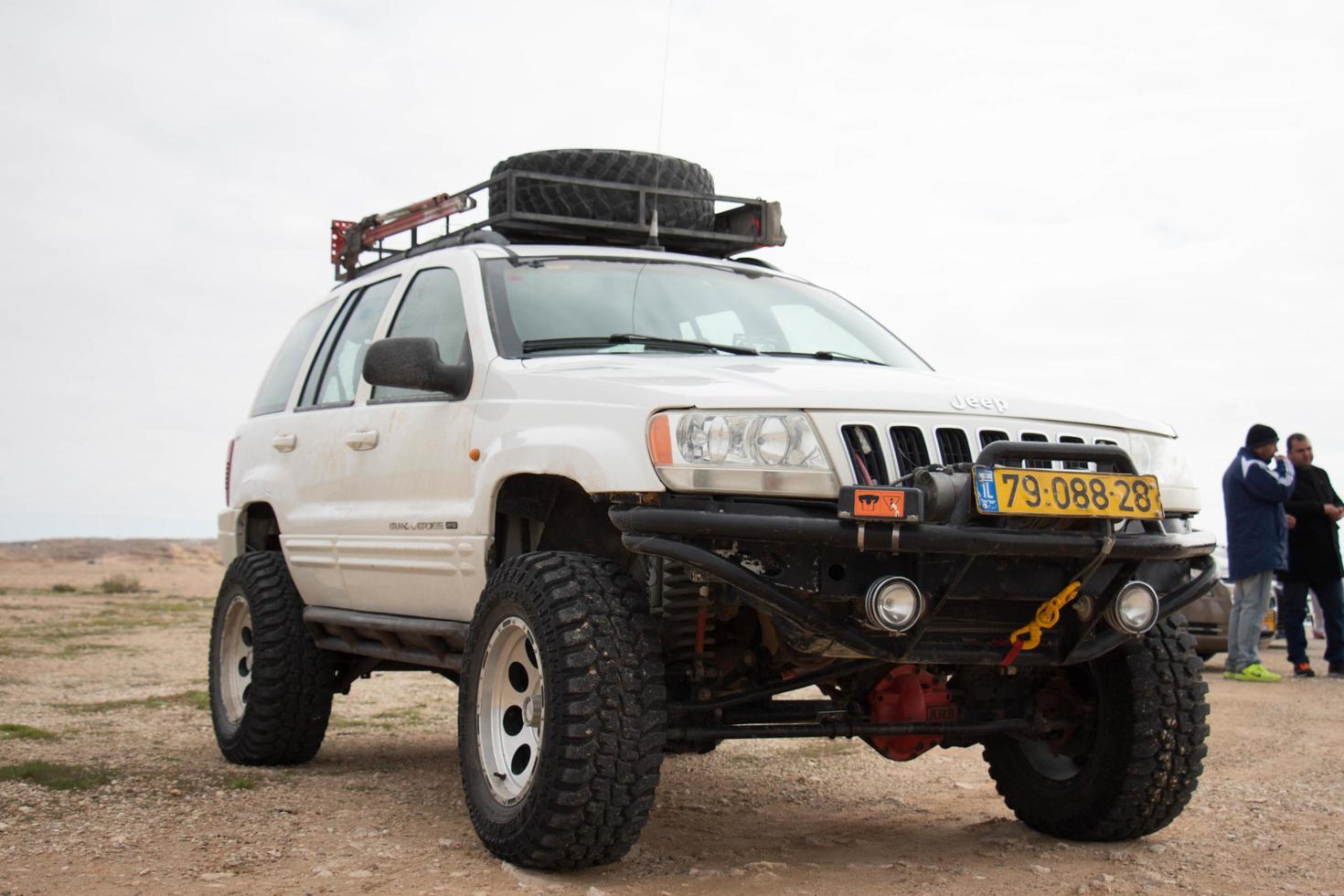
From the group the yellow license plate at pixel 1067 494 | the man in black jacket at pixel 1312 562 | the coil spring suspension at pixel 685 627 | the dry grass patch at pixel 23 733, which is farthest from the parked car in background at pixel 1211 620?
the dry grass patch at pixel 23 733

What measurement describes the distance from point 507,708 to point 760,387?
4.26 feet

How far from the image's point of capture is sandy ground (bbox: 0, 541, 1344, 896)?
4.22 metres

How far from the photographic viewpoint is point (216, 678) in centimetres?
673

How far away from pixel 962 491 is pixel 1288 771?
3.49 m

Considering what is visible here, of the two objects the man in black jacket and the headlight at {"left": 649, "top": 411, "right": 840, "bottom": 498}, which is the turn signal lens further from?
the man in black jacket

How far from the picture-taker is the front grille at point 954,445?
4062 millimetres

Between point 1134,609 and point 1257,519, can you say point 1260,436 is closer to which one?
point 1257,519

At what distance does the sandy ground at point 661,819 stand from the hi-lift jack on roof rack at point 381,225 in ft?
8.01

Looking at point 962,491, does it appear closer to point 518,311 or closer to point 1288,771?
point 518,311

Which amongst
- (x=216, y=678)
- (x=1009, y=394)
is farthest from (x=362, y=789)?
(x=1009, y=394)

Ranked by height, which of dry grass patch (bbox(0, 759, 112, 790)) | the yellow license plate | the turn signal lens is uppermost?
the turn signal lens

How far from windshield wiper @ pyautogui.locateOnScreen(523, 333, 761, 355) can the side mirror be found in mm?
245

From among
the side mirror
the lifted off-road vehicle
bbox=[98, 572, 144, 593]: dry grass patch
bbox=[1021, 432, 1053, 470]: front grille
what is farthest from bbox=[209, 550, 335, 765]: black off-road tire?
bbox=[98, 572, 144, 593]: dry grass patch

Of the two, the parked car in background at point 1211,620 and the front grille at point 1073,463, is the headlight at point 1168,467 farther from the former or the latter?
the parked car in background at point 1211,620
